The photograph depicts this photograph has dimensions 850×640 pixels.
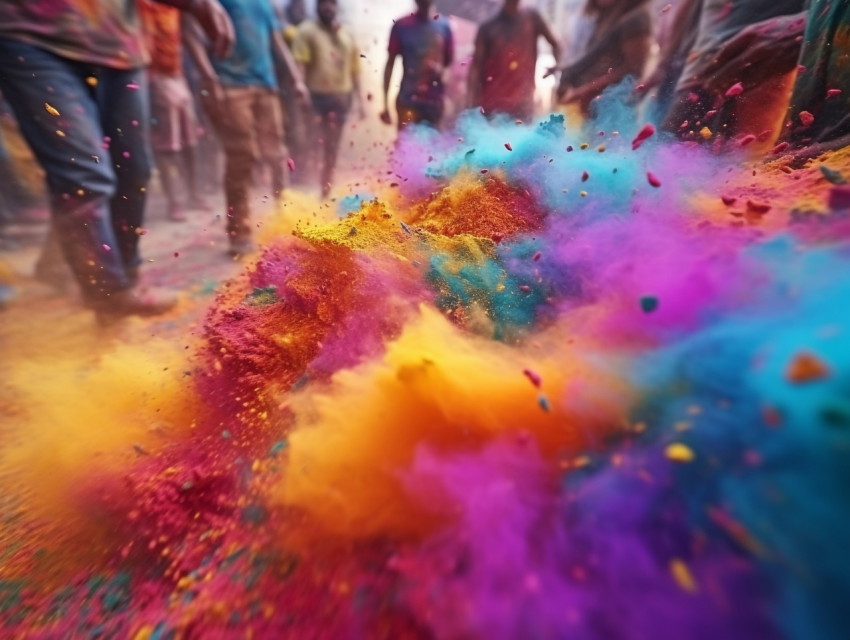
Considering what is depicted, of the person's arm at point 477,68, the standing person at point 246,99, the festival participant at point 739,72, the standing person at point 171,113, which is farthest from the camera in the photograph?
the person's arm at point 477,68

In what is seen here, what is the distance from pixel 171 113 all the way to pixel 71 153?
0.48 meters

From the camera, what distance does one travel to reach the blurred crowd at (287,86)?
1300 millimetres

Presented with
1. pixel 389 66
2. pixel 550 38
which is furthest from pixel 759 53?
pixel 389 66

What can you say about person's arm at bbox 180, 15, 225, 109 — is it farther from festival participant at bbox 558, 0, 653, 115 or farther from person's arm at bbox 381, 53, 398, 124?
festival participant at bbox 558, 0, 653, 115

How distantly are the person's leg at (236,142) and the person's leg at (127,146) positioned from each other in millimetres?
318

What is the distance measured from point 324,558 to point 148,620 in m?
0.27

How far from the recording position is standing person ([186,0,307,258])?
1.81 m

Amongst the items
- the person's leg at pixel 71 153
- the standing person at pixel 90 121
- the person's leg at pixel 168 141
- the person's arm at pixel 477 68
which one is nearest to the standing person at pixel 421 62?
the person's arm at pixel 477 68

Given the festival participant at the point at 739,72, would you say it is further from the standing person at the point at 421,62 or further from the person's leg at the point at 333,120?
the person's leg at the point at 333,120

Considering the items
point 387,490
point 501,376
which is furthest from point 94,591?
point 501,376

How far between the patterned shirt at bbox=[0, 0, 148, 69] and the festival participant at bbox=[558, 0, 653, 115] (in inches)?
56.0

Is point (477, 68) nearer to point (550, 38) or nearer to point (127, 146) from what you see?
point (550, 38)

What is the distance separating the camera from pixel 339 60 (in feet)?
7.18

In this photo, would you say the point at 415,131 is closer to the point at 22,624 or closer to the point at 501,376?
the point at 501,376
